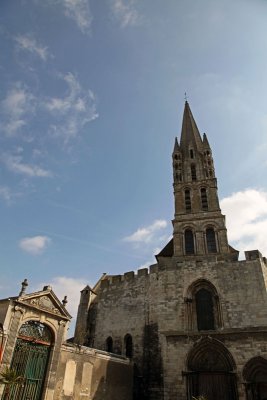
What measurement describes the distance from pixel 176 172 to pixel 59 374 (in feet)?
51.6

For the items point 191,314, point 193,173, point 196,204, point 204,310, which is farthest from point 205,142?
point 191,314

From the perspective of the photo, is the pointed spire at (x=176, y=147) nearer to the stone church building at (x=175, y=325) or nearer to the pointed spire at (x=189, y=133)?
the pointed spire at (x=189, y=133)

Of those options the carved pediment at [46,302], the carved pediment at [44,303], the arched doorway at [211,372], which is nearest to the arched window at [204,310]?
the arched doorway at [211,372]

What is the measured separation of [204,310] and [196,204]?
282 inches

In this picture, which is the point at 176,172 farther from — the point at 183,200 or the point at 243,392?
the point at 243,392

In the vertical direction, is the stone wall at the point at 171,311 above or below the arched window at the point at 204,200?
below

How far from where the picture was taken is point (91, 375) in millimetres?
13766

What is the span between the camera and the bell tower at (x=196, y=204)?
1916cm

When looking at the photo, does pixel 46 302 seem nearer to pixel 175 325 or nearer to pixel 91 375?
pixel 91 375

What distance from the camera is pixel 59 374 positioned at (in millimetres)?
12242

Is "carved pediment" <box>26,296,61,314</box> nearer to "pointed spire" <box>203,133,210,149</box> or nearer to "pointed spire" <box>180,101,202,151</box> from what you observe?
"pointed spire" <box>180,101,202,151</box>

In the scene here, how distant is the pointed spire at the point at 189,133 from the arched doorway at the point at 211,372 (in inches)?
578

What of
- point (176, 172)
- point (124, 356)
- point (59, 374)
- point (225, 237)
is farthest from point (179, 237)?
point (59, 374)

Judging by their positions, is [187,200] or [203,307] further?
[187,200]
